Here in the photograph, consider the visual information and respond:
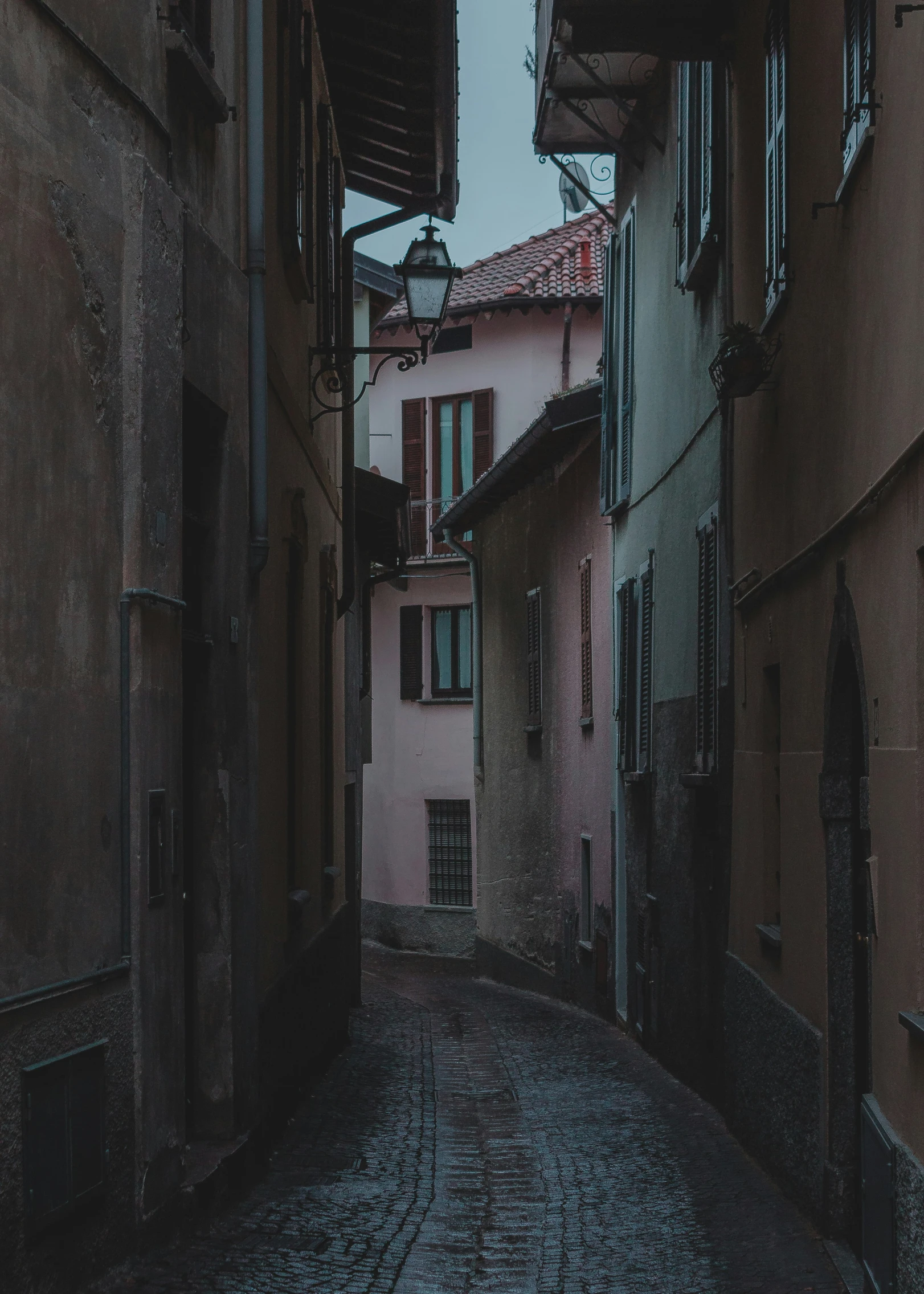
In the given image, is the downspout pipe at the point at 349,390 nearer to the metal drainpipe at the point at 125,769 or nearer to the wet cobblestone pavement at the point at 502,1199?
the wet cobblestone pavement at the point at 502,1199

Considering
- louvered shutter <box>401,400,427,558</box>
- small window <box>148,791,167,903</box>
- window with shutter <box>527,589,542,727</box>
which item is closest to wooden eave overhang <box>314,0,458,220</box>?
window with shutter <box>527,589,542,727</box>

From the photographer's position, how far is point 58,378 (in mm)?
5609

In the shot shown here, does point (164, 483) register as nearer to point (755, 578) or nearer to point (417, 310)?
point (755, 578)

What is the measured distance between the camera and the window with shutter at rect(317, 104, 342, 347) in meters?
12.7

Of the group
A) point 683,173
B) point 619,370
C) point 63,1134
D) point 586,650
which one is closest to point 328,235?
point 683,173

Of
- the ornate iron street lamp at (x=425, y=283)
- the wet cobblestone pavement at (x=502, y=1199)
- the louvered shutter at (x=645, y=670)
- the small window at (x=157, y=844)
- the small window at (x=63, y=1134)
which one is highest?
the ornate iron street lamp at (x=425, y=283)

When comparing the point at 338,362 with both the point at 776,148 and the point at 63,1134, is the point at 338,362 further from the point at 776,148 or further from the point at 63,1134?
the point at 63,1134

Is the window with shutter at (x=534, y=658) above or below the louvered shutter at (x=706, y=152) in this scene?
below

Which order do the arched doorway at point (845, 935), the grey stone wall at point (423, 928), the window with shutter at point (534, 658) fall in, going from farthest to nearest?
1. the grey stone wall at point (423, 928)
2. the window with shutter at point (534, 658)
3. the arched doorway at point (845, 935)

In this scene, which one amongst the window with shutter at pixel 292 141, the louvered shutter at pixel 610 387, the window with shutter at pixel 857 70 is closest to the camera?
the window with shutter at pixel 857 70

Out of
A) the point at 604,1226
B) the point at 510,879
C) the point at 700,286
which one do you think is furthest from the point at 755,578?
the point at 510,879

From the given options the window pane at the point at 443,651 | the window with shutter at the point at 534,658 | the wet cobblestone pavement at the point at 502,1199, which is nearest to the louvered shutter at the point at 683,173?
the wet cobblestone pavement at the point at 502,1199

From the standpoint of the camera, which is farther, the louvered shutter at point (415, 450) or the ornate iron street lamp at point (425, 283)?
the louvered shutter at point (415, 450)

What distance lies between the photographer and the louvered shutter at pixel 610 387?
51.6ft
